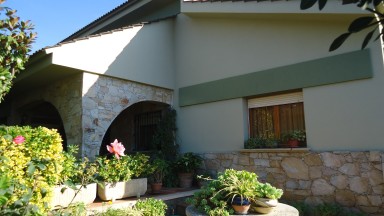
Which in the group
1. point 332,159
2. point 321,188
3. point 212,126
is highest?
point 212,126

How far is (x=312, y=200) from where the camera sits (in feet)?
19.8

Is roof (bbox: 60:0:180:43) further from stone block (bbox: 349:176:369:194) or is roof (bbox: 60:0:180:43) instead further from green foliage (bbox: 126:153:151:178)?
stone block (bbox: 349:176:369:194)

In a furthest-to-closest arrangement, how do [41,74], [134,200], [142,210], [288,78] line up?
[41,74], [288,78], [134,200], [142,210]

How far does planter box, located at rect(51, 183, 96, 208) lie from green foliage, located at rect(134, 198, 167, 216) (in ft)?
2.96

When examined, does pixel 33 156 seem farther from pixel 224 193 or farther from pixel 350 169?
pixel 350 169

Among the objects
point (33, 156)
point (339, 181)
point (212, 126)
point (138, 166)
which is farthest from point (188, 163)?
point (33, 156)

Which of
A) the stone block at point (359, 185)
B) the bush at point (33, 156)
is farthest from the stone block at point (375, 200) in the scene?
the bush at point (33, 156)

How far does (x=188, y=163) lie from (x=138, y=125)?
306 centimetres

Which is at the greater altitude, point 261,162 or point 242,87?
point 242,87

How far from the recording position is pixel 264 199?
3.71 metres

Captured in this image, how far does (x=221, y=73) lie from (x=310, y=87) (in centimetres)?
247

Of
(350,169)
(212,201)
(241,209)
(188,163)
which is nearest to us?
(241,209)

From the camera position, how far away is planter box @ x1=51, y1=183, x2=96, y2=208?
4.89 meters

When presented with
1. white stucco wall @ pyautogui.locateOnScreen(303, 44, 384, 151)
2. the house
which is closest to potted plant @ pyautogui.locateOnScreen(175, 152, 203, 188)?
the house
